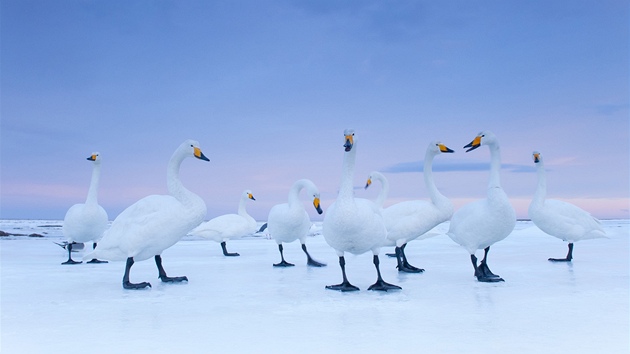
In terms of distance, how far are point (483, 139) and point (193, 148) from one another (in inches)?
186

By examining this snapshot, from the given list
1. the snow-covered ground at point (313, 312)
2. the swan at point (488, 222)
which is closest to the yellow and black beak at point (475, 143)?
the swan at point (488, 222)

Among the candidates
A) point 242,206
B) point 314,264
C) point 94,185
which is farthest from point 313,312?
point 242,206

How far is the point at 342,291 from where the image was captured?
6742 mm

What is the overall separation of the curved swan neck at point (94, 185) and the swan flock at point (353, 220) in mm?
452

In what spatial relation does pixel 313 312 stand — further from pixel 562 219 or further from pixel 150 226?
pixel 562 219

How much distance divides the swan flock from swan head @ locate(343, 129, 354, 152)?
13mm

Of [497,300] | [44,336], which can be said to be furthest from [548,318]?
[44,336]

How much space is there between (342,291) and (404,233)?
228 centimetres

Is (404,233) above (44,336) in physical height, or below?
above

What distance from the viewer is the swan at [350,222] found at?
20.9ft

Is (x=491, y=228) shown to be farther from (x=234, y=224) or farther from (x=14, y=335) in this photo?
(x=234, y=224)

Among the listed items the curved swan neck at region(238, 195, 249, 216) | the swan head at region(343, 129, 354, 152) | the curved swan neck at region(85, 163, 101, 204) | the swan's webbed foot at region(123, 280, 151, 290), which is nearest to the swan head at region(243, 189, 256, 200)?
the curved swan neck at region(238, 195, 249, 216)

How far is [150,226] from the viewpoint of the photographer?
22.6 feet

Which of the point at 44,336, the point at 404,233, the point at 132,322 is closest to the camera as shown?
the point at 44,336
